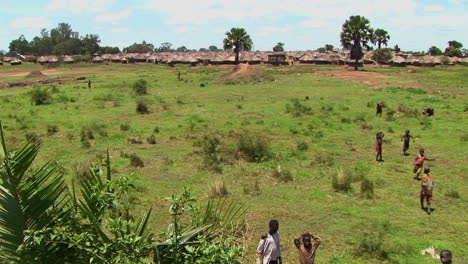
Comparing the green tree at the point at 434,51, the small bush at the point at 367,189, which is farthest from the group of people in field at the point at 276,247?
the green tree at the point at 434,51

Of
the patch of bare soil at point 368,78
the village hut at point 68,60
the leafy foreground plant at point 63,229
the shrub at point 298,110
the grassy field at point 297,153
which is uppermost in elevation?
the leafy foreground plant at point 63,229

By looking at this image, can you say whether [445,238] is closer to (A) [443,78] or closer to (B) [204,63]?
(A) [443,78]

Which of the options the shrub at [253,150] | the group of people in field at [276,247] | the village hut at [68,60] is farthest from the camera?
the village hut at [68,60]

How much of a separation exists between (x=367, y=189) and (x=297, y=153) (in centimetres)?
538

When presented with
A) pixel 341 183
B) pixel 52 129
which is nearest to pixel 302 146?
pixel 341 183

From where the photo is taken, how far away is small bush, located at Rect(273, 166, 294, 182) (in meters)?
15.8

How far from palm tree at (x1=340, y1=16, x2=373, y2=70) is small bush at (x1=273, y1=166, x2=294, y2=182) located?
50.2 meters

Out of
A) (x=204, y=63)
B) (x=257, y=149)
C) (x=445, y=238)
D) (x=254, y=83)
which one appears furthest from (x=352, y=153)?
(x=204, y=63)

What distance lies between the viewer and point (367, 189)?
14.3 meters

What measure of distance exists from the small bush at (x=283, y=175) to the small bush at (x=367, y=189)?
2586mm

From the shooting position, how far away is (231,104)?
114 feet

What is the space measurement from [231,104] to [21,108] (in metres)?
15.8

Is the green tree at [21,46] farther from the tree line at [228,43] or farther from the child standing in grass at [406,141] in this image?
the child standing in grass at [406,141]

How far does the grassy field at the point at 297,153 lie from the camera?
37.9ft
